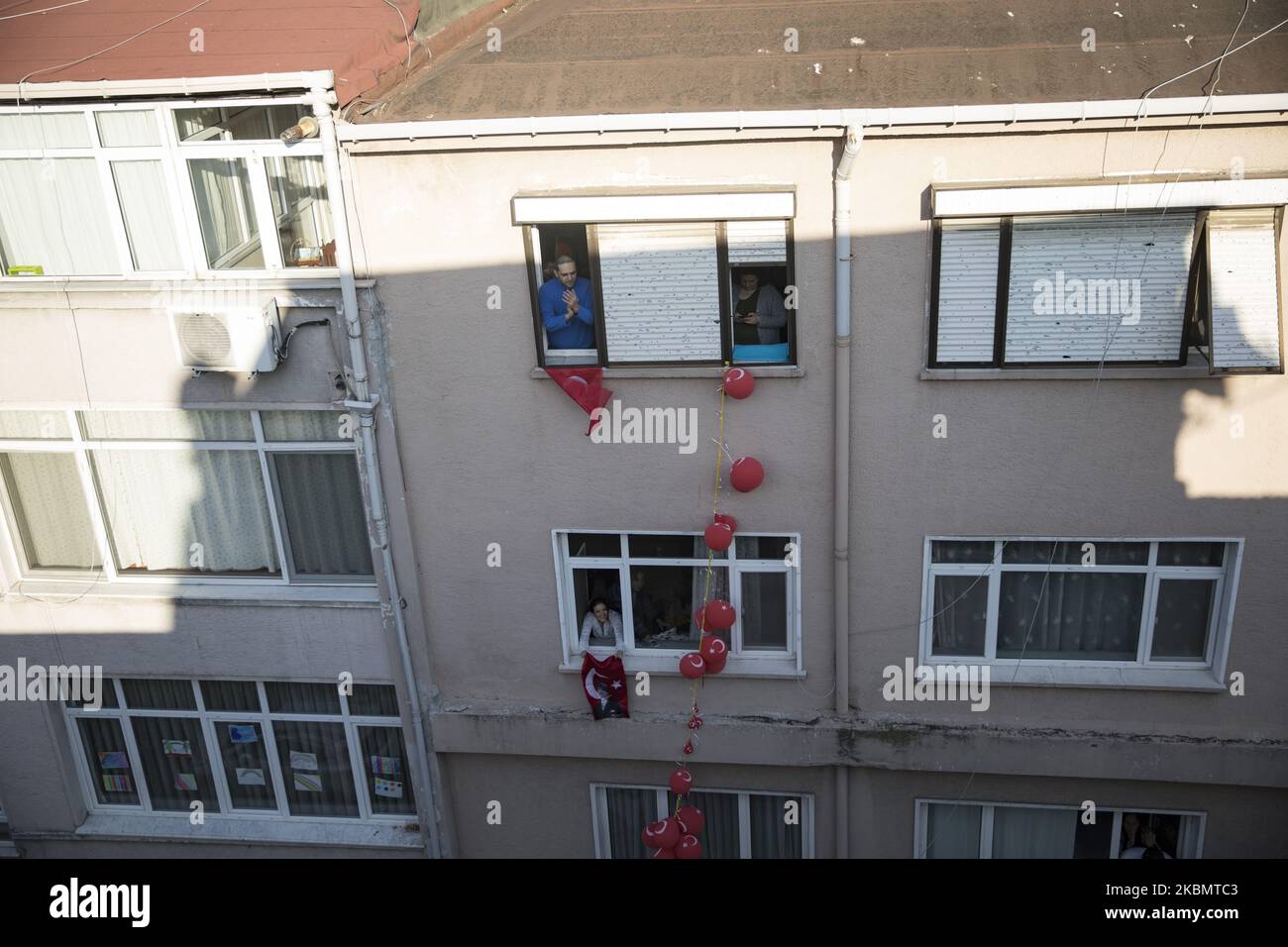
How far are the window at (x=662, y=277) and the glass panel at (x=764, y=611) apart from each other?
2.12 m

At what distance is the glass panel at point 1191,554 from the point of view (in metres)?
9.69

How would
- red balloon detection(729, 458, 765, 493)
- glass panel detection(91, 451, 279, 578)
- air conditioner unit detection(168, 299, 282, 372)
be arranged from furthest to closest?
1. glass panel detection(91, 451, 279, 578)
2. air conditioner unit detection(168, 299, 282, 372)
3. red balloon detection(729, 458, 765, 493)

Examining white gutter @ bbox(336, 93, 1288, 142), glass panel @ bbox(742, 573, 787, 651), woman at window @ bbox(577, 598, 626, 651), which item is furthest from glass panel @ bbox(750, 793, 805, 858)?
white gutter @ bbox(336, 93, 1288, 142)

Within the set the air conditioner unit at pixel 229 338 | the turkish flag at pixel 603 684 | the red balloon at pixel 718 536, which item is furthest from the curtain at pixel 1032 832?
the air conditioner unit at pixel 229 338

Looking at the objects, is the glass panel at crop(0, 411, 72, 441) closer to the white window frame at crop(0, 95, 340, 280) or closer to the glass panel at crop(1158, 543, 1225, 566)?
the white window frame at crop(0, 95, 340, 280)

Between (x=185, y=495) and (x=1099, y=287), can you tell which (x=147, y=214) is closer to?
(x=185, y=495)

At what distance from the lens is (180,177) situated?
9.67 metres

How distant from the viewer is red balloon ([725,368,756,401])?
920 cm

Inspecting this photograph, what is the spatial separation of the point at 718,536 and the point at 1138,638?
3.97 meters

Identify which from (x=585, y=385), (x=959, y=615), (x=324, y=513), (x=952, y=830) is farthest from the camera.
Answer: (x=952, y=830)

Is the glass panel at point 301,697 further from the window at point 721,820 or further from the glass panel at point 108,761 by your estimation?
the window at point 721,820

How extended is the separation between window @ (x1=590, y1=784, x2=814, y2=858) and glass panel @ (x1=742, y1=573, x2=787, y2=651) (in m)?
1.62

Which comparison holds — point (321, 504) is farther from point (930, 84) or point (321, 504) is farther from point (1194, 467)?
point (1194, 467)

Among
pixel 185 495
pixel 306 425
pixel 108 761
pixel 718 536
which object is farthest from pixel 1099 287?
pixel 108 761
